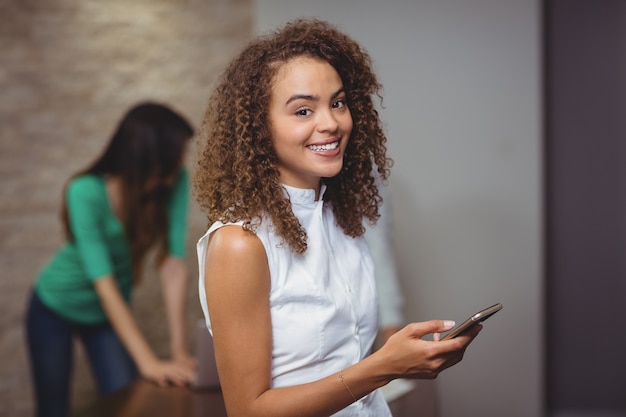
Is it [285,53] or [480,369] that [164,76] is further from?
[285,53]

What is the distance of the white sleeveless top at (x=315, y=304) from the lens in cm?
122

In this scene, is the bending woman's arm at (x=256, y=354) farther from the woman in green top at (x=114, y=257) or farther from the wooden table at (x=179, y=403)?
the woman in green top at (x=114, y=257)

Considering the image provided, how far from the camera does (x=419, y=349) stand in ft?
3.69

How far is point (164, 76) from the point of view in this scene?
3.51m

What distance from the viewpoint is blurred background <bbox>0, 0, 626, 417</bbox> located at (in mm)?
3240

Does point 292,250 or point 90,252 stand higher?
point 292,250

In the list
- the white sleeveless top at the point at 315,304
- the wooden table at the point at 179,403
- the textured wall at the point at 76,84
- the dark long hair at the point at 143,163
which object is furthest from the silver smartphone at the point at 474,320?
the textured wall at the point at 76,84

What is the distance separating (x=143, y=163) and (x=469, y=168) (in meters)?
1.45

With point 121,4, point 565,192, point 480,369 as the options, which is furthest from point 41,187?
point 565,192

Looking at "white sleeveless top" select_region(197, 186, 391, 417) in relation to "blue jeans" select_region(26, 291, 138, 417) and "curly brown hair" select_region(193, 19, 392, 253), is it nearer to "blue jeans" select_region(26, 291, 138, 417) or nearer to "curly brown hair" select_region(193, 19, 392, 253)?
"curly brown hair" select_region(193, 19, 392, 253)

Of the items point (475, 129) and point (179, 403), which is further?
point (475, 129)

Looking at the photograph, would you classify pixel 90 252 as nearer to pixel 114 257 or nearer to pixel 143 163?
pixel 114 257

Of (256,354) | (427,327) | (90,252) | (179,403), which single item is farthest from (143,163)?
(427,327)

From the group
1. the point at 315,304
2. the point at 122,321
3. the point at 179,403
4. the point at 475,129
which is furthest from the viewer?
the point at 475,129
